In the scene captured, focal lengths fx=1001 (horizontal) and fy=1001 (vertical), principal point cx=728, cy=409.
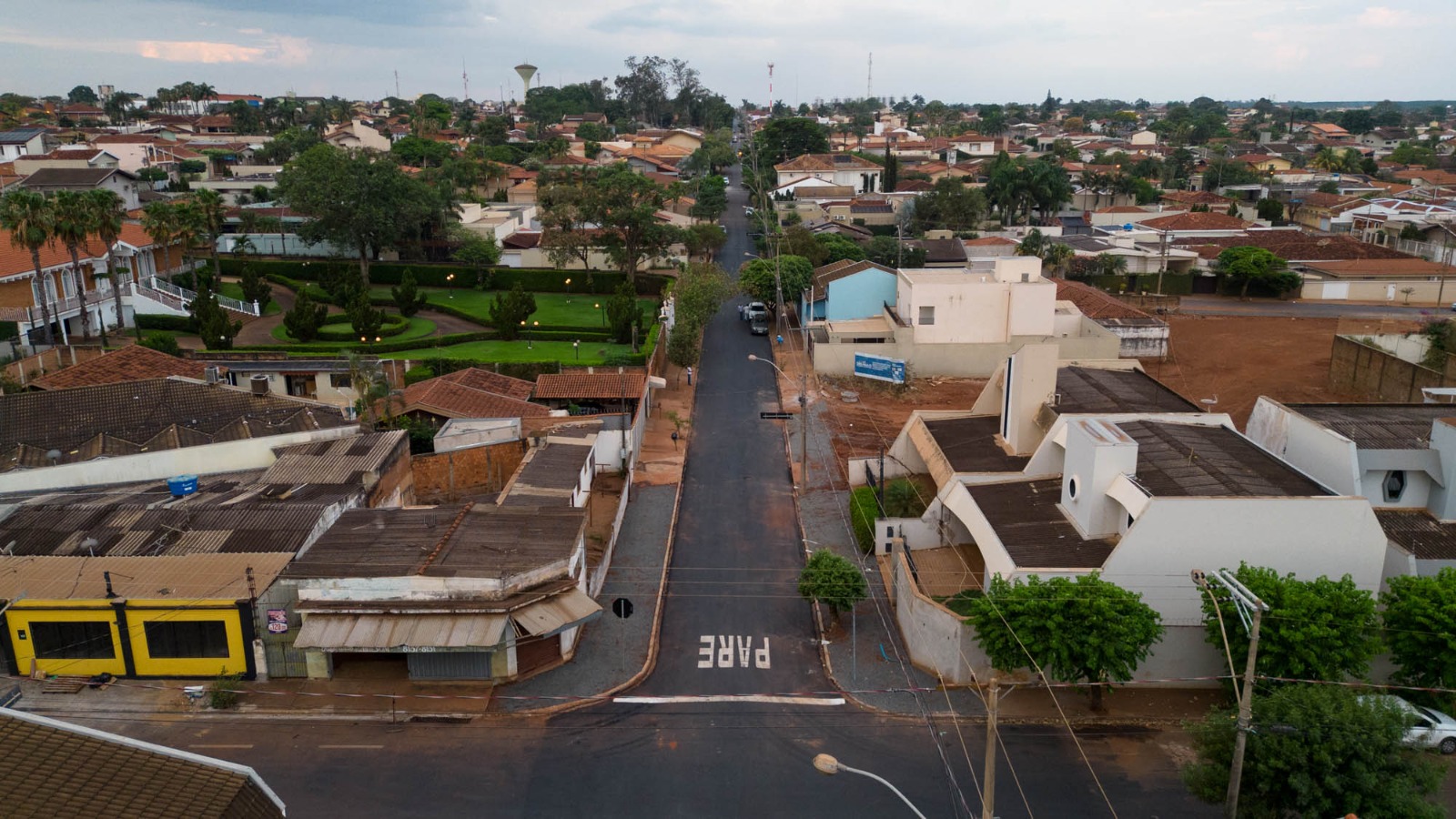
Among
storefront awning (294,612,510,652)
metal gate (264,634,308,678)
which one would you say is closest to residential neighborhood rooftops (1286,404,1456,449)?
storefront awning (294,612,510,652)

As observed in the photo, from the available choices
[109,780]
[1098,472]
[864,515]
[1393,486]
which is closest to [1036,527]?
[1098,472]

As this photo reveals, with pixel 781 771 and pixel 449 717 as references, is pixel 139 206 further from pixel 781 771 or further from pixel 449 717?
pixel 781 771

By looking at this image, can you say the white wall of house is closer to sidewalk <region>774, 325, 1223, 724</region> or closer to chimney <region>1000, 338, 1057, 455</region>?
sidewalk <region>774, 325, 1223, 724</region>

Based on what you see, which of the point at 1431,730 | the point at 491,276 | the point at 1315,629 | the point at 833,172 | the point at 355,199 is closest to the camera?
the point at 1315,629

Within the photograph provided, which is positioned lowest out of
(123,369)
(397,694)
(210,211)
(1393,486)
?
(397,694)

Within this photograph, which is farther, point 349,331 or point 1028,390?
point 349,331

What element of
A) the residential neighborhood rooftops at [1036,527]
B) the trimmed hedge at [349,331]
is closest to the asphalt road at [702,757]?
the residential neighborhood rooftops at [1036,527]

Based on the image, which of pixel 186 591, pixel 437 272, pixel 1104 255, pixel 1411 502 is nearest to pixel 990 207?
pixel 1104 255

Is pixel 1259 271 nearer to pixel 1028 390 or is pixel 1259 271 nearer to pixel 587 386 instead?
pixel 1028 390
